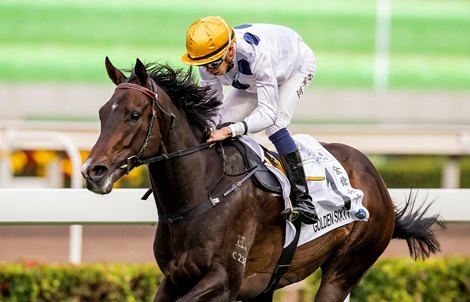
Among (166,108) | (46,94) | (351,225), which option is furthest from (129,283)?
(46,94)

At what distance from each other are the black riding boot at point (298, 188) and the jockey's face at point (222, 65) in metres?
0.46

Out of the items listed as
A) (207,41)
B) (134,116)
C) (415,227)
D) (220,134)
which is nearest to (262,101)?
(220,134)

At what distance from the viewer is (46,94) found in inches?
423

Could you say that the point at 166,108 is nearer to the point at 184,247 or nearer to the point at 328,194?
the point at 184,247

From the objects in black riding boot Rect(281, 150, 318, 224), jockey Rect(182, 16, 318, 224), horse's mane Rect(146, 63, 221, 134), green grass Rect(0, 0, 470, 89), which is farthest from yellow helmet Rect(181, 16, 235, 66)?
green grass Rect(0, 0, 470, 89)

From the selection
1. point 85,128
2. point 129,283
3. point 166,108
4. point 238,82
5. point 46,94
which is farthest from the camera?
point 46,94

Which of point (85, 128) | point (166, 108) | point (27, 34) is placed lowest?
point (85, 128)

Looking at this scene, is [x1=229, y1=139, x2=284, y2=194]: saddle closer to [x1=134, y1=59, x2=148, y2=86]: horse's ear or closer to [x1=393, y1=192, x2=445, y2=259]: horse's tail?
[x1=134, y1=59, x2=148, y2=86]: horse's ear

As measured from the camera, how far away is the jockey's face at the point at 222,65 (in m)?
4.15

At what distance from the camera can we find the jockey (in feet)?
13.5

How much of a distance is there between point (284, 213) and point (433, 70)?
24.6 ft

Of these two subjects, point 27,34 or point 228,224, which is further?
point 27,34

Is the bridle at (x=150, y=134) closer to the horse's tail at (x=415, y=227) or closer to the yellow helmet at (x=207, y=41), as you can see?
the yellow helmet at (x=207, y=41)

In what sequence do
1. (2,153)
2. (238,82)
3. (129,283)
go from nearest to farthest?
1. (238,82)
2. (129,283)
3. (2,153)
